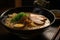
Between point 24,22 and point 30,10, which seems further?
point 30,10

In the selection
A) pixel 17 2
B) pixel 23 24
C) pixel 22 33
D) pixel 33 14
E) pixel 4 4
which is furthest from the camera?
pixel 4 4

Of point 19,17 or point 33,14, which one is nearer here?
point 19,17

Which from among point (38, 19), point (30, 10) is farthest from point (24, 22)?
point (30, 10)

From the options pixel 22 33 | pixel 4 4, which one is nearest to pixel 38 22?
pixel 22 33

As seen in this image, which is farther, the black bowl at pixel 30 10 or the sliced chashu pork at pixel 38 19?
the sliced chashu pork at pixel 38 19

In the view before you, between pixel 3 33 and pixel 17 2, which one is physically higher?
pixel 17 2

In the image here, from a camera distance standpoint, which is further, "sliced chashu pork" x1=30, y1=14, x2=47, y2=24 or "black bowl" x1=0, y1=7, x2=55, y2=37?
"sliced chashu pork" x1=30, y1=14, x2=47, y2=24

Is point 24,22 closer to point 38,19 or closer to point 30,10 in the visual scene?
point 38,19

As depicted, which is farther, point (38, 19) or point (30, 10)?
point (30, 10)

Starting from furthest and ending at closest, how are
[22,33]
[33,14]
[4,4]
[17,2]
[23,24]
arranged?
[4,4] < [17,2] < [33,14] < [23,24] < [22,33]

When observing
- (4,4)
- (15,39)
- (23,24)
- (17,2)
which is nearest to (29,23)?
(23,24)

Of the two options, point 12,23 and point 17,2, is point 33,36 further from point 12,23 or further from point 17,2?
point 17,2
